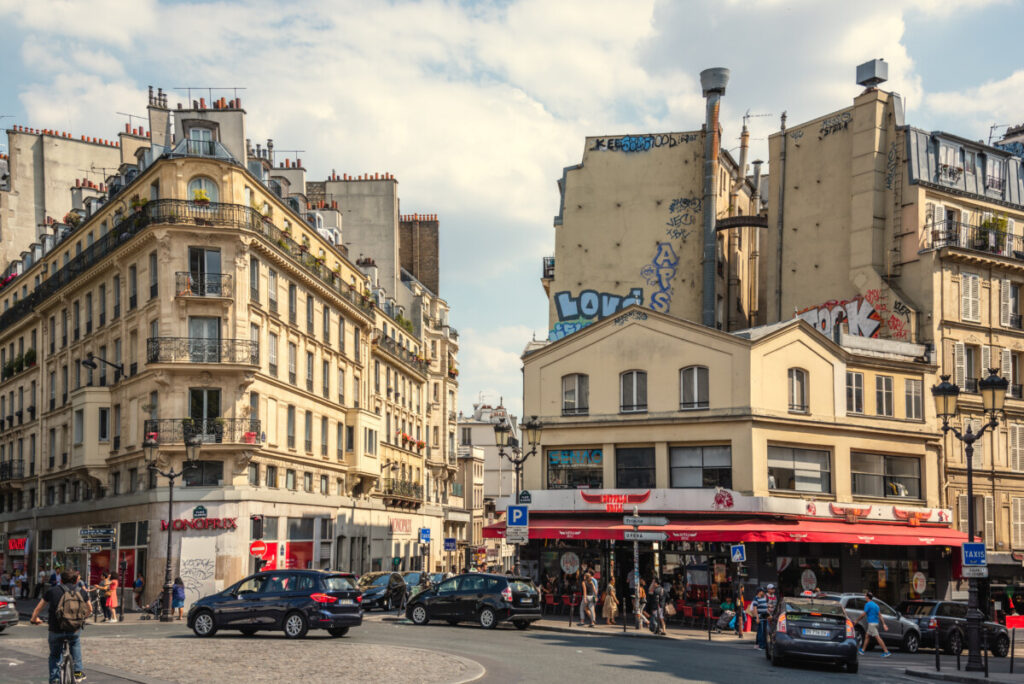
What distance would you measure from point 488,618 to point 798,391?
14900 millimetres

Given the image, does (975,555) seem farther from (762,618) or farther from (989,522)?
(989,522)

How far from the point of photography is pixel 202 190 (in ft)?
151

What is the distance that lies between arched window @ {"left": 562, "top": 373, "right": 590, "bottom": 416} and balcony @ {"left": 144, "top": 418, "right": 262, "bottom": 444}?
12746 mm

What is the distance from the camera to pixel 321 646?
23.1 meters

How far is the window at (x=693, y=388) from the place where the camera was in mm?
38969

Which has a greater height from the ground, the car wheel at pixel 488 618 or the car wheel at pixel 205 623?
the car wheel at pixel 205 623

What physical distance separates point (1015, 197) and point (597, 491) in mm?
24122

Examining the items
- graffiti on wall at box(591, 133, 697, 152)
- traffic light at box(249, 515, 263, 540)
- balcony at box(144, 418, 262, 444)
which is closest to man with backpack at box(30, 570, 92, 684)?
balcony at box(144, 418, 262, 444)

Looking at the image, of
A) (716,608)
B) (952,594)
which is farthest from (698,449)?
(952,594)

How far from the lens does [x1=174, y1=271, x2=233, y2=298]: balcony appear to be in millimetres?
45062

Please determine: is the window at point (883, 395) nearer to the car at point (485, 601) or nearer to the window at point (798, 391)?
the window at point (798, 391)

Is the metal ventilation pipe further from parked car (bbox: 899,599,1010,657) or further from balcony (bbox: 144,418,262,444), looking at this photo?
parked car (bbox: 899,599,1010,657)

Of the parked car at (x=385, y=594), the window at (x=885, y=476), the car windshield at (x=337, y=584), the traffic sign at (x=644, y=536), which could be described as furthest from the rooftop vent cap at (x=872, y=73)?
the car windshield at (x=337, y=584)

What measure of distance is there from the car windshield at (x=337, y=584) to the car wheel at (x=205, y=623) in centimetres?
272
